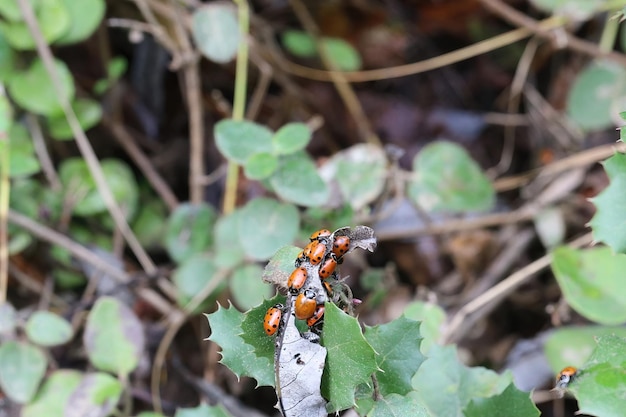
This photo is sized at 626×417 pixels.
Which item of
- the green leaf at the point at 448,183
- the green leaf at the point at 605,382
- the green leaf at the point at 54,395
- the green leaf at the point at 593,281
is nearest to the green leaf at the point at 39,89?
the green leaf at the point at 54,395

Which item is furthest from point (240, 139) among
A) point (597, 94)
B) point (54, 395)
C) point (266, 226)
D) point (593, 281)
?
point (597, 94)

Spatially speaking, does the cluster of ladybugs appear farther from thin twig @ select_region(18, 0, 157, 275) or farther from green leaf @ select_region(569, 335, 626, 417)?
thin twig @ select_region(18, 0, 157, 275)

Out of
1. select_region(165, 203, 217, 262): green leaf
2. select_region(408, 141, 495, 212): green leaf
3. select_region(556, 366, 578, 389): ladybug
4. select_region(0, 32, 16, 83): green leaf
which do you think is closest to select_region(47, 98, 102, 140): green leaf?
select_region(0, 32, 16, 83): green leaf

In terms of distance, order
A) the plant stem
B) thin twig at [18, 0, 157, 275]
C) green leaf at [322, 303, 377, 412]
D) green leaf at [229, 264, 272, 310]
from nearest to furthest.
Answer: green leaf at [322, 303, 377, 412]
green leaf at [229, 264, 272, 310]
thin twig at [18, 0, 157, 275]
the plant stem

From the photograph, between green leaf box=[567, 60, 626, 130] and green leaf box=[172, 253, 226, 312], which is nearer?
green leaf box=[172, 253, 226, 312]

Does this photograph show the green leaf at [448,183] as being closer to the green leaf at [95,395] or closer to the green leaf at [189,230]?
the green leaf at [189,230]
